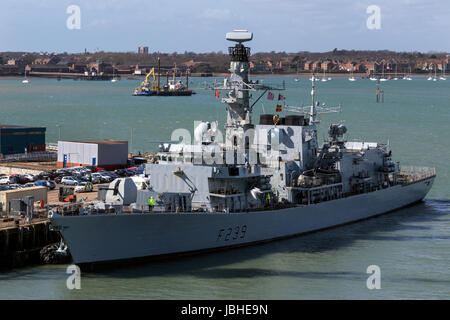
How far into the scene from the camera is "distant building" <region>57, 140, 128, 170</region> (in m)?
57.1

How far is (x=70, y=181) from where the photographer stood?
49.6m

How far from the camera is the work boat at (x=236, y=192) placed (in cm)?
3353

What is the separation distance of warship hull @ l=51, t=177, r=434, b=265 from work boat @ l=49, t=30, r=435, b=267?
0.05m

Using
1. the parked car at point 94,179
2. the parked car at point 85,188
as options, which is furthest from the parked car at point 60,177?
the parked car at point 85,188

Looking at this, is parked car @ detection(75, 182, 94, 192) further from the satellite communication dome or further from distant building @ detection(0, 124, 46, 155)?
distant building @ detection(0, 124, 46, 155)

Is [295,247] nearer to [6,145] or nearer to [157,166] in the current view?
[157,166]

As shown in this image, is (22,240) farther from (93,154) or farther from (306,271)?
(93,154)

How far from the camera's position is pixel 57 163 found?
195 ft

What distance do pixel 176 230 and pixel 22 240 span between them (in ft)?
24.4

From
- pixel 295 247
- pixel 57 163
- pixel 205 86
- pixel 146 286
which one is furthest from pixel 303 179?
pixel 57 163

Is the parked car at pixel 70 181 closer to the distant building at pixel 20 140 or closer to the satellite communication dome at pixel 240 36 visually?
the distant building at pixel 20 140

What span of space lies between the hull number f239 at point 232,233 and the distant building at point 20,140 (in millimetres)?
29882

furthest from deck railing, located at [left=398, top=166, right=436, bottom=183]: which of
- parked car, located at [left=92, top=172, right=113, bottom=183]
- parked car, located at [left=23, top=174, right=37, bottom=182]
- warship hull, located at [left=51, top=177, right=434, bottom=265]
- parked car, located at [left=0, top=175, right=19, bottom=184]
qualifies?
parked car, located at [left=0, top=175, right=19, bottom=184]

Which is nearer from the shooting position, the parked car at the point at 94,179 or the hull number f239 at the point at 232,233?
the hull number f239 at the point at 232,233
